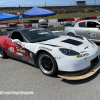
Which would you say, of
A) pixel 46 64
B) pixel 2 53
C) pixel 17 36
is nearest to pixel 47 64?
pixel 46 64

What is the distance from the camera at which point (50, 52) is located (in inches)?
133

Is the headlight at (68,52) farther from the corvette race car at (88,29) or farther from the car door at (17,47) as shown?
the corvette race car at (88,29)

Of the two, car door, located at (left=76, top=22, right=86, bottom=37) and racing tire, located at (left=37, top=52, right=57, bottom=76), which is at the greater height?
car door, located at (left=76, top=22, right=86, bottom=37)

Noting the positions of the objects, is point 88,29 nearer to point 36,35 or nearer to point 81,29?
point 81,29

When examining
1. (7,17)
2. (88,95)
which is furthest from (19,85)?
(7,17)

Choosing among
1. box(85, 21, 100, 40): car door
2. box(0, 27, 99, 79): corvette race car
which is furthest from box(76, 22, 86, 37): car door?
box(0, 27, 99, 79): corvette race car

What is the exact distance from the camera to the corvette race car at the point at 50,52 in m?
3.19

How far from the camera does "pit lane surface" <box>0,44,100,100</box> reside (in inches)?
107

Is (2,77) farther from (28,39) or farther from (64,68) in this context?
(64,68)

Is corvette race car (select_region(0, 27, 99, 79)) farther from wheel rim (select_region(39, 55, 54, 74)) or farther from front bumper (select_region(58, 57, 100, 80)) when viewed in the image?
front bumper (select_region(58, 57, 100, 80))

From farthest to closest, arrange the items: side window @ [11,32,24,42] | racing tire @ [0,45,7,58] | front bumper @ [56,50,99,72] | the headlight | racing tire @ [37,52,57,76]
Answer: racing tire @ [0,45,7,58] → side window @ [11,32,24,42] → racing tire @ [37,52,57,76] → the headlight → front bumper @ [56,50,99,72]

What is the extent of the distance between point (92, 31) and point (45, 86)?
16.3 ft

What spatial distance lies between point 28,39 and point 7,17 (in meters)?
11.0

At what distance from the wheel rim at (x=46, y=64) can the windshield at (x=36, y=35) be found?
82cm
